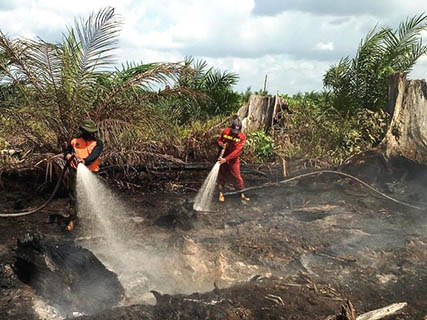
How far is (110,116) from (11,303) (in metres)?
4.60

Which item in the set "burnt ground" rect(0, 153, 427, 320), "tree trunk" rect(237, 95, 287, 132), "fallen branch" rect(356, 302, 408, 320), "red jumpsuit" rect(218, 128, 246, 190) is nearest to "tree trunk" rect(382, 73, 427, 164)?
"burnt ground" rect(0, 153, 427, 320)

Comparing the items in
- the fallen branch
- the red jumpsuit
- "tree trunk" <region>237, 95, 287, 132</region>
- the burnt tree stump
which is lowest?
the fallen branch

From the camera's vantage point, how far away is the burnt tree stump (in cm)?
448

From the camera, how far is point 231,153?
766 centimetres

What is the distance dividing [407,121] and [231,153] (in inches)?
141

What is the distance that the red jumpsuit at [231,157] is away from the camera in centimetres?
763

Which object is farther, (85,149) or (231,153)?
(231,153)

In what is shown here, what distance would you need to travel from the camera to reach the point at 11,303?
14.4 ft

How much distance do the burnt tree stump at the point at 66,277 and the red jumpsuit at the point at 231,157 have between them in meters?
3.28

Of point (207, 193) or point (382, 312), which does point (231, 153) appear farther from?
point (382, 312)

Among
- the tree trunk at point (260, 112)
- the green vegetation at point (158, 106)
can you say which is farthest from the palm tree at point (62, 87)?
the tree trunk at point (260, 112)

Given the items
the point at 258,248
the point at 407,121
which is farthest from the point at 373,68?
the point at 258,248

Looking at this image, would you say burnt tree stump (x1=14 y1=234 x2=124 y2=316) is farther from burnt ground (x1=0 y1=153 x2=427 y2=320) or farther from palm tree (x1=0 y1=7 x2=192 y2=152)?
palm tree (x1=0 y1=7 x2=192 y2=152)

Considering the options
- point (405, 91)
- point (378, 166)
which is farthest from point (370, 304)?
point (405, 91)
